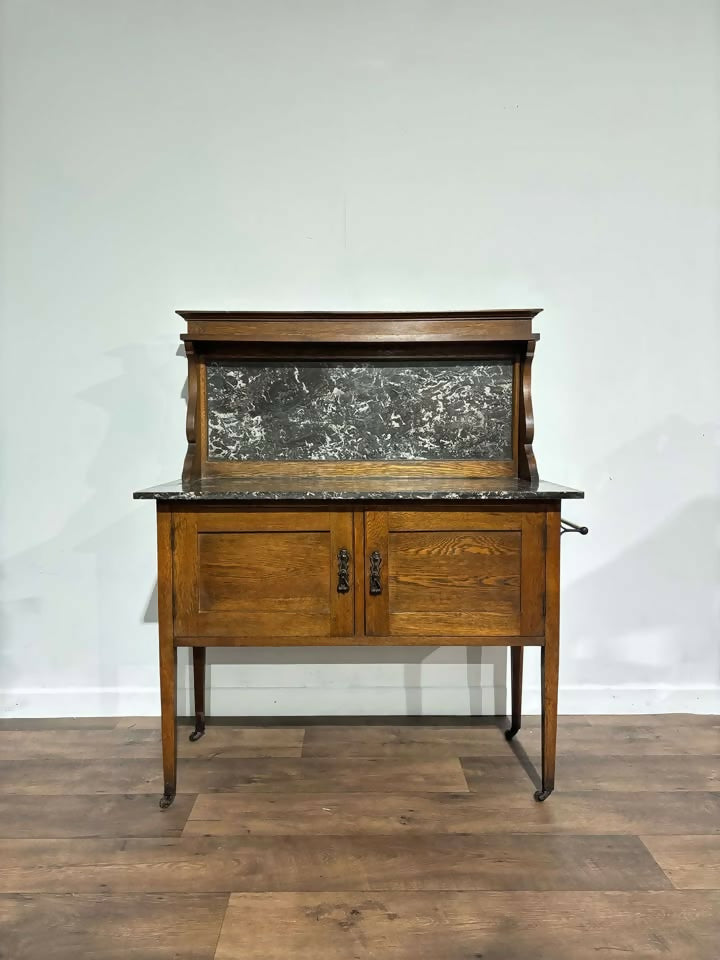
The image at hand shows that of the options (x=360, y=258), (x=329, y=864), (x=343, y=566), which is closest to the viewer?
(x=329, y=864)

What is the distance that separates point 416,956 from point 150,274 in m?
2.13

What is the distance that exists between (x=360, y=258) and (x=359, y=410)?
556 mm

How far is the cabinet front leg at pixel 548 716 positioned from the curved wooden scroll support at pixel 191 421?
1186 millimetres

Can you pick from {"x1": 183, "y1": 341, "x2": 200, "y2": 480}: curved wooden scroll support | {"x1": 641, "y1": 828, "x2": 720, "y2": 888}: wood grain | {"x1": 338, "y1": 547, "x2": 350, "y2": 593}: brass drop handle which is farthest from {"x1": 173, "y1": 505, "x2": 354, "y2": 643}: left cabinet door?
{"x1": 641, "y1": 828, "x2": 720, "y2": 888}: wood grain

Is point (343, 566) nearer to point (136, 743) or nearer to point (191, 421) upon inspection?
point (191, 421)

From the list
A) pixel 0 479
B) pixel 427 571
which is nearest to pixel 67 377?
pixel 0 479

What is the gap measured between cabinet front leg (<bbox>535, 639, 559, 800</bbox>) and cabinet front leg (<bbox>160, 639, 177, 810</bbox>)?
3.32 ft

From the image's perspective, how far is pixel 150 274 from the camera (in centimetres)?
227

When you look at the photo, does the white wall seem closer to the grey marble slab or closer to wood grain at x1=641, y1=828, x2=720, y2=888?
the grey marble slab

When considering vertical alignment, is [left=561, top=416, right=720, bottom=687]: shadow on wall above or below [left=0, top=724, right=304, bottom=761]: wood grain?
above

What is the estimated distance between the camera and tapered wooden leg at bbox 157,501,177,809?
5.54 feet

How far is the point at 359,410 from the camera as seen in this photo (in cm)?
218

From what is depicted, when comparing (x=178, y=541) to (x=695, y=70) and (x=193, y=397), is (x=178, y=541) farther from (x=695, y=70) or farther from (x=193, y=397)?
(x=695, y=70)

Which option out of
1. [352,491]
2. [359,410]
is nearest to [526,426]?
[359,410]
